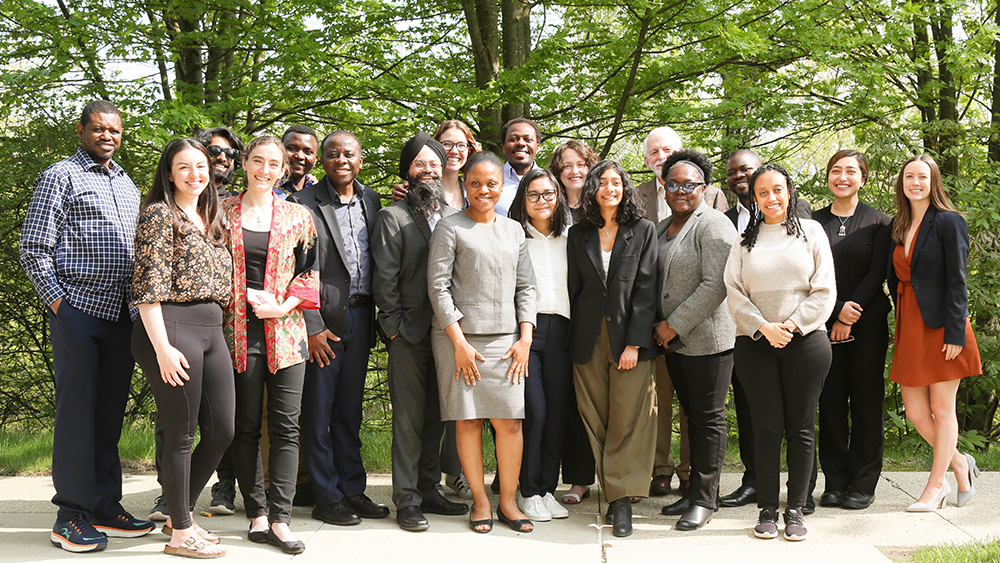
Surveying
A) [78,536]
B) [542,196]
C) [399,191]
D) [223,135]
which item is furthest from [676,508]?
[223,135]

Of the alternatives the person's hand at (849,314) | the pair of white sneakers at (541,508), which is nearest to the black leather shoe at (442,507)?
the pair of white sneakers at (541,508)

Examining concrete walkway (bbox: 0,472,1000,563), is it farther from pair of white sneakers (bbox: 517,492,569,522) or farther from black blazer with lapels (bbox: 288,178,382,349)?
black blazer with lapels (bbox: 288,178,382,349)

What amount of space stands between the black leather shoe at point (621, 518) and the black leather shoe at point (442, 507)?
2.89 feet

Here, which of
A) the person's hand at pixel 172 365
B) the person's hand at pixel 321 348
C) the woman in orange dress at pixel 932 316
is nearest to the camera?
the person's hand at pixel 172 365

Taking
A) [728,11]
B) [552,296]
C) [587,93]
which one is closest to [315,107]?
[587,93]

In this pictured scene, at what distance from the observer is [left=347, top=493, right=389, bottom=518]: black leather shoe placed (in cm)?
441

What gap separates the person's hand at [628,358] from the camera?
4227 millimetres

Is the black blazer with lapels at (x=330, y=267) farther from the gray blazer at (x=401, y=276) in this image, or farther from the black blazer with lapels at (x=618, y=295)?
the black blazer with lapels at (x=618, y=295)

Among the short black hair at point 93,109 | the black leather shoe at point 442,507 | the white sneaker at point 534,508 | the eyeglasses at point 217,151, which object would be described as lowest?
the black leather shoe at point 442,507

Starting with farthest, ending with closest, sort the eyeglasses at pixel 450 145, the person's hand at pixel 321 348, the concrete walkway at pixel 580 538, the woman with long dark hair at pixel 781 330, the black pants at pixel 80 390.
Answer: the eyeglasses at pixel 450 145, the person's hand at pixel 321 348, the woman with long dark hair at pixel 781 330, the black pants at pixel 80 390, the concrete walkway at pixel 580 538

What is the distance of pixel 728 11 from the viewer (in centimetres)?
731

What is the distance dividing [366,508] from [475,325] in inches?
50.4

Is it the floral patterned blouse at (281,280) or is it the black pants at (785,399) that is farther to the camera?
the black pants at (785,399)

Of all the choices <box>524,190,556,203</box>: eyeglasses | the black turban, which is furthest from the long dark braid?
the black turban
